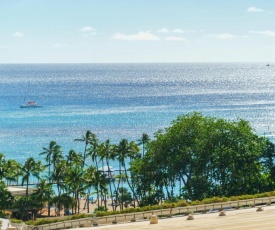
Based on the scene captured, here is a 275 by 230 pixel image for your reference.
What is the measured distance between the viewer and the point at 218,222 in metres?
49.3

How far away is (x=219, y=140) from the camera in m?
76.1

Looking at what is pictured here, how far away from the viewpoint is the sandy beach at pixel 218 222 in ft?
155

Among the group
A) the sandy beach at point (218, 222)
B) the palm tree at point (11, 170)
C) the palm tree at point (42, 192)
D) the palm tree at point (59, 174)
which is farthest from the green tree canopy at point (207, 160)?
the sandy beach at point (218, 222)

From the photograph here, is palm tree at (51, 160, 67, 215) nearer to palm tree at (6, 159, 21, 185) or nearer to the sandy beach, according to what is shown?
palm tree at (6, 159, 21, 185)

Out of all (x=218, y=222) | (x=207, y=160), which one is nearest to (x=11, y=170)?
(x=207, y=160)

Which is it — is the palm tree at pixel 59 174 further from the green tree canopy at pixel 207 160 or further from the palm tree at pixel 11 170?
the green tree canopy at pixel 207 160

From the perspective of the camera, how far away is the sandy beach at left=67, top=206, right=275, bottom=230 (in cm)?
4738

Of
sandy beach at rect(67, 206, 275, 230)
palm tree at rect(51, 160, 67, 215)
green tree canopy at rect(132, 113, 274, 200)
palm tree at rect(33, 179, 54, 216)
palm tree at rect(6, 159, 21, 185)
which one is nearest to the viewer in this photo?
sandy beach at rect(67, 206, 275, 230)

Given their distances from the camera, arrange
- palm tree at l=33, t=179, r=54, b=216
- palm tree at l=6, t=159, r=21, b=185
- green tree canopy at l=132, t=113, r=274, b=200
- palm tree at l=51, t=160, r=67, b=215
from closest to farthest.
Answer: green tree canopy at l=132, t=113, r=274, b=200, palm tree at l=33, t=179, r=54, b=216, palm tree at l=6, t=159, r=21, b=185, palm tree at l=51, t=160, r=67, b=215

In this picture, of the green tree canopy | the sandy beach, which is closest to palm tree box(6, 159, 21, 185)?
the green tree canopy

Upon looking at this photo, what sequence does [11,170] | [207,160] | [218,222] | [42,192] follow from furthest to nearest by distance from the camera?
[11,170] < [42,192] < [207,160] < [218,222]

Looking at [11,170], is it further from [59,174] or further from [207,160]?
[207,160]

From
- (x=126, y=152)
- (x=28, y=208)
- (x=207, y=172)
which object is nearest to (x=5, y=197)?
(x=28, y=208)

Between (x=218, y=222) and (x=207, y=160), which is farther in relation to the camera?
(x=207, y=160)
